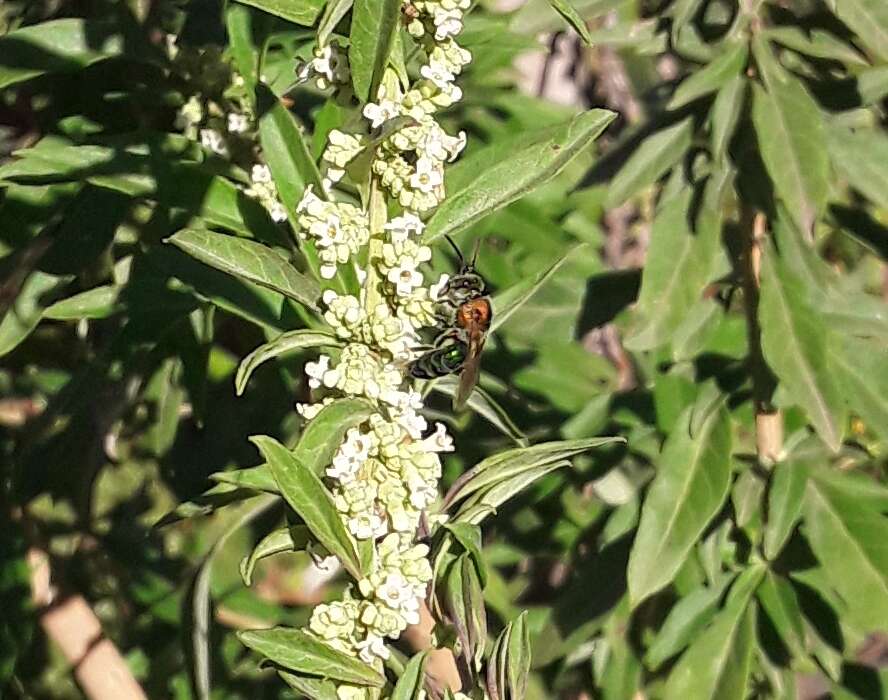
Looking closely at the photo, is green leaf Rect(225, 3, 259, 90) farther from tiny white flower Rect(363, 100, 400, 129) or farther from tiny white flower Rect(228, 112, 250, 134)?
tiny white flower Rect(363, 100, 400, 129)

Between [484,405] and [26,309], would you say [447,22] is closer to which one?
[484,405]

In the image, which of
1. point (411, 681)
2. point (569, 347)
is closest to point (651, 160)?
point (569, 347)

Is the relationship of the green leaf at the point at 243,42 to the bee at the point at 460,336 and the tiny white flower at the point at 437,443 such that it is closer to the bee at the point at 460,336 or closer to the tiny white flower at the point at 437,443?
the bee at the point at 460,336

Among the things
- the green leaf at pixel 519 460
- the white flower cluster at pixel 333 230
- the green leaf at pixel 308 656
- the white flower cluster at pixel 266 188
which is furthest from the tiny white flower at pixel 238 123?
the green leaf at pixel 308 656

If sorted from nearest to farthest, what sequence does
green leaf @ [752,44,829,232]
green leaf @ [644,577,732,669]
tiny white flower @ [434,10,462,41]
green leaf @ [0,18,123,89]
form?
tiny white flower @ [434,10,462,41]
green leaf @ [0,18,123,89]
green leaf @ [752,44,829,232]
green leaf @ [644,577,732,669]

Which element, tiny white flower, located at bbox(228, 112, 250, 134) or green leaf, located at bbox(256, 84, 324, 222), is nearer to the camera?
green leaf, located at bbox(256, 84, 324, 222)

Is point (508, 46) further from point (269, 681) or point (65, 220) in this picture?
point (269, 681)

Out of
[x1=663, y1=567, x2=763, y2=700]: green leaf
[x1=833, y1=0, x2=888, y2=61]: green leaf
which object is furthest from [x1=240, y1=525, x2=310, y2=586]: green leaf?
[x1=833, y1=0, x2=888, y2=61]: green leaf

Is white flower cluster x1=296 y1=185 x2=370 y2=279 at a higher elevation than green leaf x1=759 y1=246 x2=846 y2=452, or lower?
higher
